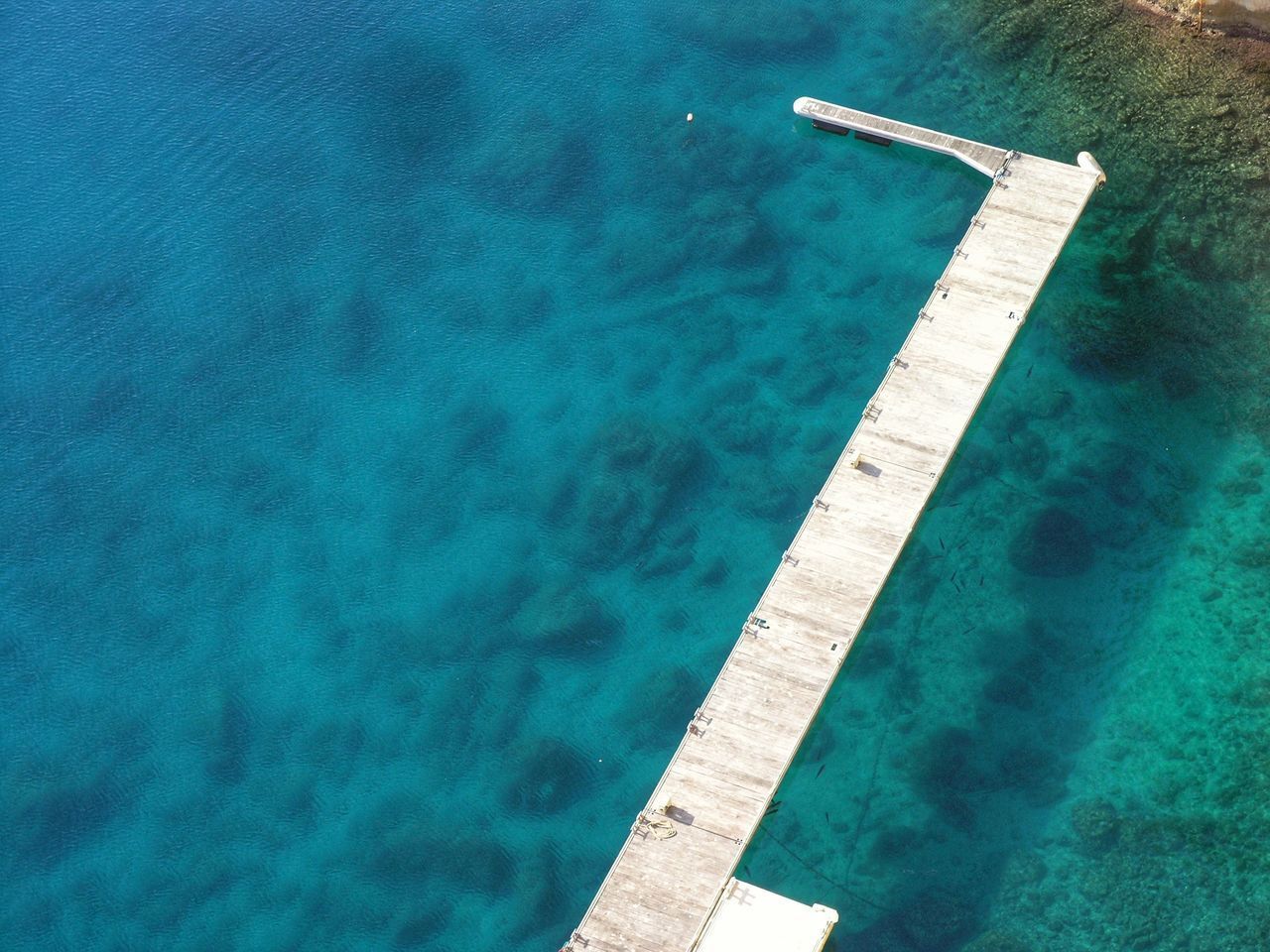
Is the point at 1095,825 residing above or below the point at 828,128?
below

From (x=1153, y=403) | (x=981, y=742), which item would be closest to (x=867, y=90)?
(x=1153, y=403)

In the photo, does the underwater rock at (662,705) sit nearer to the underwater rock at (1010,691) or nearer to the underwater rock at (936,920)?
the underwater rock at (936,920)

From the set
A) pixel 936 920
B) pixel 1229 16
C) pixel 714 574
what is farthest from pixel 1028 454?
pixel 1229 16

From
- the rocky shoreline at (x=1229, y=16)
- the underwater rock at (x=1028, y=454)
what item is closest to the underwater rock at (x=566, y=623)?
the underwater rock at (x=1028, y=454)

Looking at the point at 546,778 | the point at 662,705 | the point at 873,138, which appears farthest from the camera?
the point at 873,138

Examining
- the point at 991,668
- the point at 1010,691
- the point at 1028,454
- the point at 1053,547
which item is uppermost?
the point at 1028,454

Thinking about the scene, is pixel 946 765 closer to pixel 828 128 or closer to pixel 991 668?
pixel 991 668

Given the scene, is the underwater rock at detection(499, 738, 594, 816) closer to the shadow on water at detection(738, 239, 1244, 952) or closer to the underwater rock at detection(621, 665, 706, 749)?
the underwater rock at detection(621, 665, 706, 749)
